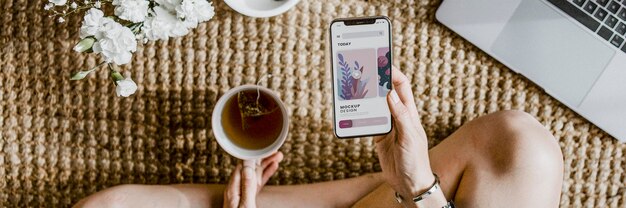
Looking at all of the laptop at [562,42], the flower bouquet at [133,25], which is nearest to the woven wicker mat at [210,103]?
the laptop at [562,42]

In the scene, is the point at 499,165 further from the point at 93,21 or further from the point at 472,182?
the point at 93,21

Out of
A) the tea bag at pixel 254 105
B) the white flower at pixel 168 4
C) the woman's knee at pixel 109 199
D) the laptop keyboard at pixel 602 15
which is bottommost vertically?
the woman's knee at pixel 109 199

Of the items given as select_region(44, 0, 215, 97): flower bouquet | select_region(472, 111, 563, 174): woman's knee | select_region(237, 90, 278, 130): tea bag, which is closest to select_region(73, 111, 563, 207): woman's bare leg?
select_region(472, 111, 563, 174): woman's knee

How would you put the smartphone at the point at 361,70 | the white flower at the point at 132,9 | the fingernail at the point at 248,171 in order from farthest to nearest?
the fingernail at the point at 248,171 → the smartphone at the point at 361,70 → the white flower at the point at 132,9

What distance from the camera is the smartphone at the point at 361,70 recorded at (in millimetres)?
765

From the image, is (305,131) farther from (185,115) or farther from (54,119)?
(54,119)

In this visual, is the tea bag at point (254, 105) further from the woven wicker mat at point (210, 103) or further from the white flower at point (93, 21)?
the white flower at point (93, 21)

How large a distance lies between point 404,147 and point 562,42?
11.9 inches

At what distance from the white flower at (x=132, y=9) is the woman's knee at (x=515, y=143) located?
454mm

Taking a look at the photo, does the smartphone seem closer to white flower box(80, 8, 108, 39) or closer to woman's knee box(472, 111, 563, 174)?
woman's knee box(472, 111, 563, 174)

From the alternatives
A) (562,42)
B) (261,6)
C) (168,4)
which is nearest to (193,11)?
(168,4)

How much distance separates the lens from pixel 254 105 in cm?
85

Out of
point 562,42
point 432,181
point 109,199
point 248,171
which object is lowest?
point 109,199

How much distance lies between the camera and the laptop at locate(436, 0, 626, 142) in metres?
0.87
